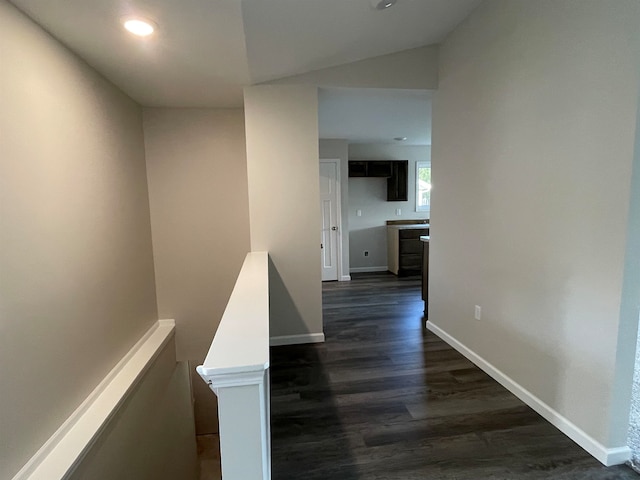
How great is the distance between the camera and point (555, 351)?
1933 millimetres

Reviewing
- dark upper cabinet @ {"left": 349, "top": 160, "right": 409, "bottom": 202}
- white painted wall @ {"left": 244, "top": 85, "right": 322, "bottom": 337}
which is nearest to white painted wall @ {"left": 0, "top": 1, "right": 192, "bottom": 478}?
white painted wall @ {"left": 244, "top": 85, "right": 322, "bottom": 337}

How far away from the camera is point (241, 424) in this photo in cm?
100

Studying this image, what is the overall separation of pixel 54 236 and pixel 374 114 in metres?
3.46

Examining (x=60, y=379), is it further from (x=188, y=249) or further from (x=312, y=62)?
(x=312, y=62)

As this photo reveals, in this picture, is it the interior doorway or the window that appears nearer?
the interior doorway

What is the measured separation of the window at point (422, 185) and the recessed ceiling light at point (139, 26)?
209 inches

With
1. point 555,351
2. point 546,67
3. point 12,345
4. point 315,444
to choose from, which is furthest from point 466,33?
point 12,345

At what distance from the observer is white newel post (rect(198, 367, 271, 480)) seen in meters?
0.99

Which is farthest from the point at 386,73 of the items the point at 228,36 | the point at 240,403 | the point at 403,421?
the point at 240,403

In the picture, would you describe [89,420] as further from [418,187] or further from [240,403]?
[418,187]

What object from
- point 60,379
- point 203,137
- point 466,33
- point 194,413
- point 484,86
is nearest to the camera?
point 60,379

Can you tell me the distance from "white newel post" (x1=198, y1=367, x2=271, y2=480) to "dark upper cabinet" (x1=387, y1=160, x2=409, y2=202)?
567cm

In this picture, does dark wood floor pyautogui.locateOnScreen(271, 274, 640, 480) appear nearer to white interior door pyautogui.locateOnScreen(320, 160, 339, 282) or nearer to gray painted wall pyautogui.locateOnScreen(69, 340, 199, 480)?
gray painted wall pyautogui.locateOnScreen(69, 340, 199, 480)

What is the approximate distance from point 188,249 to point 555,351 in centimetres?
332
